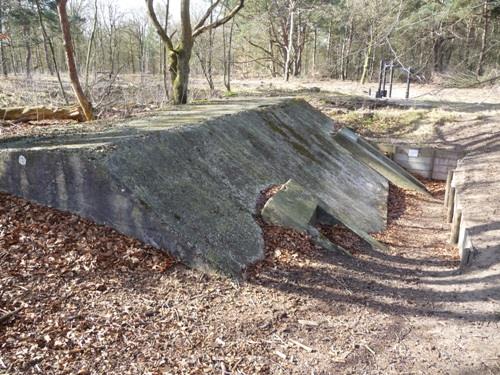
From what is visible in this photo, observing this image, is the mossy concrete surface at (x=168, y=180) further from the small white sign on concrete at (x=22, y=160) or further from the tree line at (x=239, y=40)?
the tree line at (x=239, y=40)

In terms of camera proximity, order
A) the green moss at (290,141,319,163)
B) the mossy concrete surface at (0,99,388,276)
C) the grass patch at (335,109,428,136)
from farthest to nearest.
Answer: the grass patch at (335,109,428,136), the green moss at (290,141,319,163), the mossy concrete surface at (0,99,388,276)

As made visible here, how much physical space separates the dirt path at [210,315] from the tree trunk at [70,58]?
5550 mm

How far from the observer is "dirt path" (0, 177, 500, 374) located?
3.38 m

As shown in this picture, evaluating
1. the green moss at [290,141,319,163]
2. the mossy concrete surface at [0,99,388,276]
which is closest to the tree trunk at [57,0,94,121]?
the mossy concrete surface at [0,99,388,276]

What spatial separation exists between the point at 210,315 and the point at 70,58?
777 cm

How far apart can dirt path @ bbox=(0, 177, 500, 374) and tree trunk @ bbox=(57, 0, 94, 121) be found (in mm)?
5550

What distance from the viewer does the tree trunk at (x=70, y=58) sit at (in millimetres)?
9273

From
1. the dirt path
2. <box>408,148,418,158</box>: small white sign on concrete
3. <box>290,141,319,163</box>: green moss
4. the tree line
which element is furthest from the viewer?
the tree line

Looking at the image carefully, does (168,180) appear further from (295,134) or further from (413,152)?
(413,152)

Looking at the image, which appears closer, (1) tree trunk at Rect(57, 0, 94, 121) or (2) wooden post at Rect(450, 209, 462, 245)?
(2) wooden post at Rect(450, 209, 462, 245)

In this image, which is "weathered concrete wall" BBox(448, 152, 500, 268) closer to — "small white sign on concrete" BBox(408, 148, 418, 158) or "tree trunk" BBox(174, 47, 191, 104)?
"small white sign on concrete" BBox(408, 148, 418, 158)

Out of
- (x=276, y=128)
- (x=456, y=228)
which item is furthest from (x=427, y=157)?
(x=456, y=228)

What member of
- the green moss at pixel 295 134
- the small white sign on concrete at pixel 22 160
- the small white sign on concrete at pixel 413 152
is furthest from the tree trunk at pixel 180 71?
the small white sign on concrete at pixel 22 160

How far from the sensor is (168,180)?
5180 millimetres
